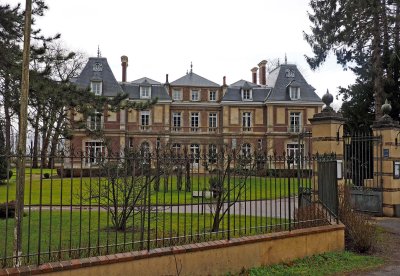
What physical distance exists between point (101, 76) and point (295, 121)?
2053cm

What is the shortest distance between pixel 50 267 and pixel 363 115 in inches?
685

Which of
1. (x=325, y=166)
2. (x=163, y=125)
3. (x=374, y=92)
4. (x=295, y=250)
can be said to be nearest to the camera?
(x=295, y=250)

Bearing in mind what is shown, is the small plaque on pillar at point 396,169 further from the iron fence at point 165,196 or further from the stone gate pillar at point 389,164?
the iron fence at point 165,196

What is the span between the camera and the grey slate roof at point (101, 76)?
3784 cm

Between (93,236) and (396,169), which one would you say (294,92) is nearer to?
(396,169)

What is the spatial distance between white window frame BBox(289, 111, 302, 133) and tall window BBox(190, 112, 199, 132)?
9.85m

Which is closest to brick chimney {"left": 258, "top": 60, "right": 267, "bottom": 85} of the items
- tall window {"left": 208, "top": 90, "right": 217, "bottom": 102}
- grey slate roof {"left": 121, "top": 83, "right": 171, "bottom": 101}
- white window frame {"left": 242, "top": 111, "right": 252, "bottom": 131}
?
white window frame {"left": 242, "top": 111, "right": 252, "bottom": 131}

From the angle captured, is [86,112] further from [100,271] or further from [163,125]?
[163,125]

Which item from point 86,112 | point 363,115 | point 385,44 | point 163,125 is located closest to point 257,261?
point 86,112

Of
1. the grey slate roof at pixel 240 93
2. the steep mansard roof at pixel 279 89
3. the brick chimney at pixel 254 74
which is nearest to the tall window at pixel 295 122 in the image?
the steep mansard roof at pixel 279 89

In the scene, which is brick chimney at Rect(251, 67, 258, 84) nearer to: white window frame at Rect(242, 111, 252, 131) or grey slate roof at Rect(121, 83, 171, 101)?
white window frame at Rect(242, 111, 252, 131)

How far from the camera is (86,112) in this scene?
10.1 meters

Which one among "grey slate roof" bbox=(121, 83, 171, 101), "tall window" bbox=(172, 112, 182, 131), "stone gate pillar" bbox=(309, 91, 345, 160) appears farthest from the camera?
"tall window" bbox=(172, 112, 182, 131)

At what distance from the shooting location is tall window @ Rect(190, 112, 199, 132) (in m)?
41.0
